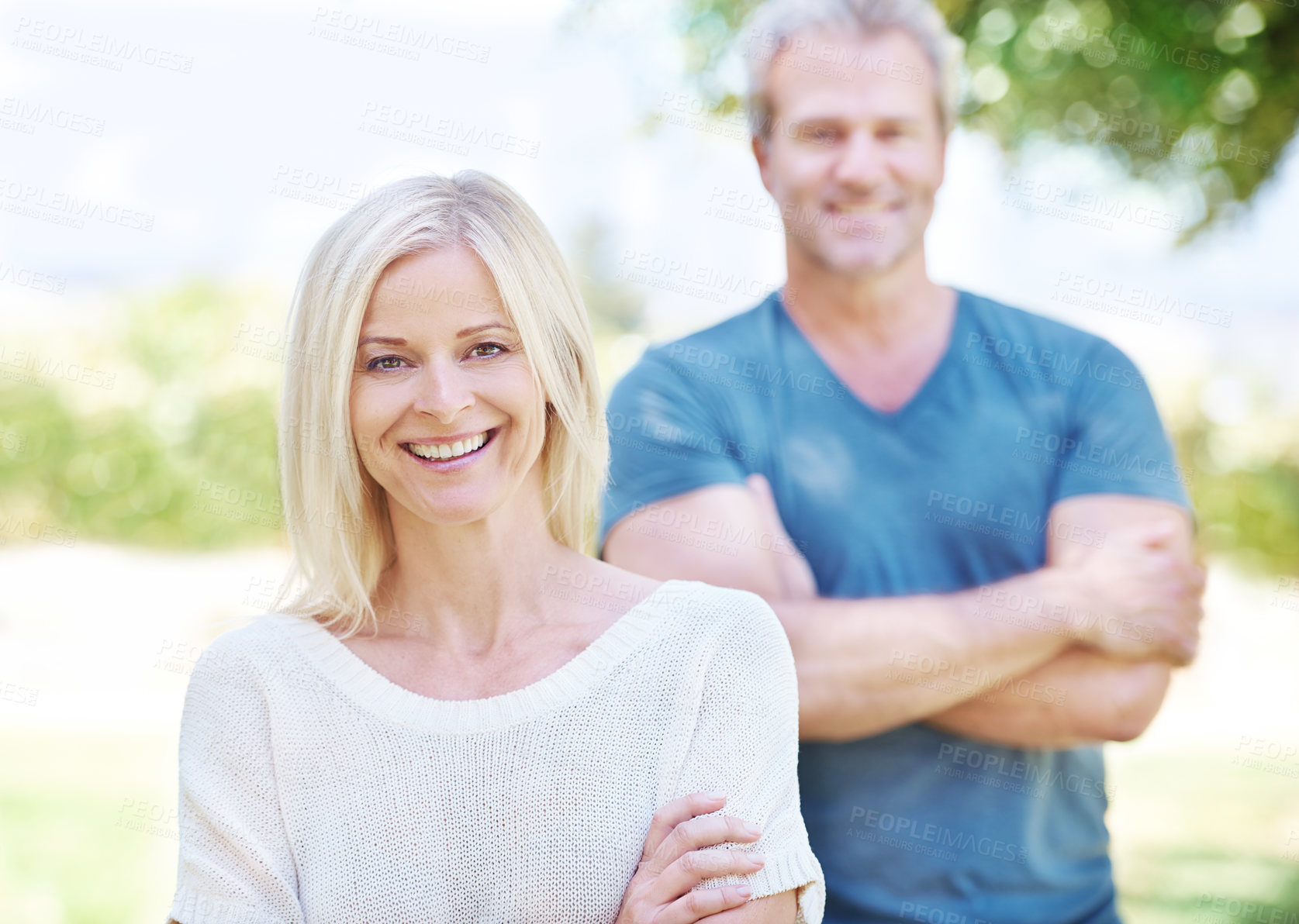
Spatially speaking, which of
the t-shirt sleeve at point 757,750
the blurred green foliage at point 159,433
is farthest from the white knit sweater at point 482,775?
the blurred green foliage at point 159,433

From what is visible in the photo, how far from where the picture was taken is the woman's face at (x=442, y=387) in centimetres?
158

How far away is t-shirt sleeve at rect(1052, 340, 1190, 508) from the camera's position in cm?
216

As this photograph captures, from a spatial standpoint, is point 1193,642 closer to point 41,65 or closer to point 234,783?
point 234,783

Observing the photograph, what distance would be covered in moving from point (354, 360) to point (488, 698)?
535mm

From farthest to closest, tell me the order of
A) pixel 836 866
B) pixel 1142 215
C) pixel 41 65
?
1. pixel 41 65
2. pixel 1142 215
3. pixel 836 866

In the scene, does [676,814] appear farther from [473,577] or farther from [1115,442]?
[1115,442]

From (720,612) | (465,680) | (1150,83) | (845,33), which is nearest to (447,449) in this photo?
(465,680)

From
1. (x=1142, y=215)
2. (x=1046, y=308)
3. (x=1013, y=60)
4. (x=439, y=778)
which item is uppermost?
(x=1013, y=60)

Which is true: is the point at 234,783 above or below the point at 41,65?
below

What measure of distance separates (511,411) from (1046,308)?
141 cm

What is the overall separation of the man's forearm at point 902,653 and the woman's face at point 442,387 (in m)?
0.71

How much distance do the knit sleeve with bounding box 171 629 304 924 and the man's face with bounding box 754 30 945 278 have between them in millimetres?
1365

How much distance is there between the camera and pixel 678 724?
1564mm

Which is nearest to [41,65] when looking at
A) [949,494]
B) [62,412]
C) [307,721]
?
[62,412]
